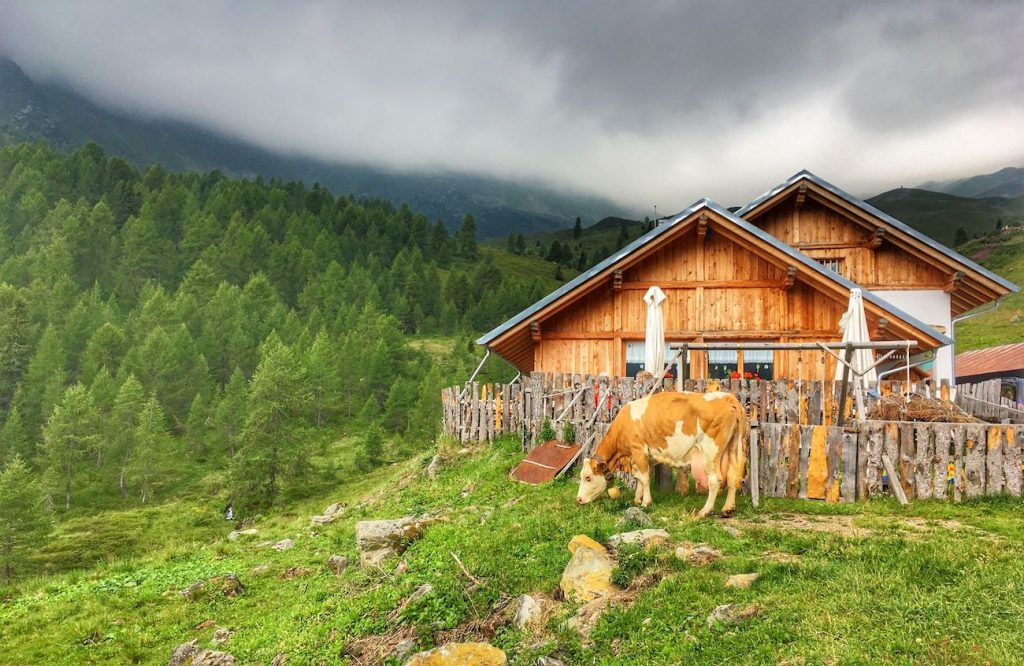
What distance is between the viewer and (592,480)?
11.4 metres

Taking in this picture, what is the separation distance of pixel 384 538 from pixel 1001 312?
282 ft

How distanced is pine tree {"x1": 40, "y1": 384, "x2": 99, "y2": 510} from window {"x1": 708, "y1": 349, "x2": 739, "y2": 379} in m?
58.2

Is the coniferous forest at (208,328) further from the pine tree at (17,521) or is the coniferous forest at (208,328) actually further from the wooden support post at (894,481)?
the wooden support post at (894,481)

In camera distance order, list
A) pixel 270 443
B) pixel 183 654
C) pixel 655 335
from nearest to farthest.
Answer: pixel 183 654 → pixel 655 335 → pixel 270 443

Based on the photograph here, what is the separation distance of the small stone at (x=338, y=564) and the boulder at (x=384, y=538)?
2.72 feet

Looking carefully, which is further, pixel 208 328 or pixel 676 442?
pixel 208 328

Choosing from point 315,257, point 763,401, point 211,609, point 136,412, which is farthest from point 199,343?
point 763,401

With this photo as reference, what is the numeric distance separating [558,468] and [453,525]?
2851mm

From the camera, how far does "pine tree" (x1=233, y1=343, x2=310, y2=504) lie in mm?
40906

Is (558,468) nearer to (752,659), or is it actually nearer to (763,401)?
(763,401)

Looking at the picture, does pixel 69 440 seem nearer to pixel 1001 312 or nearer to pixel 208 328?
pixel 208 328

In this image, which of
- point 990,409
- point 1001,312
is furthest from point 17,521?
point 1001,312

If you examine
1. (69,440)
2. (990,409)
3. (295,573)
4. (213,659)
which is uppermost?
(990,409)

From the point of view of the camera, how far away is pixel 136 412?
61250 mm
